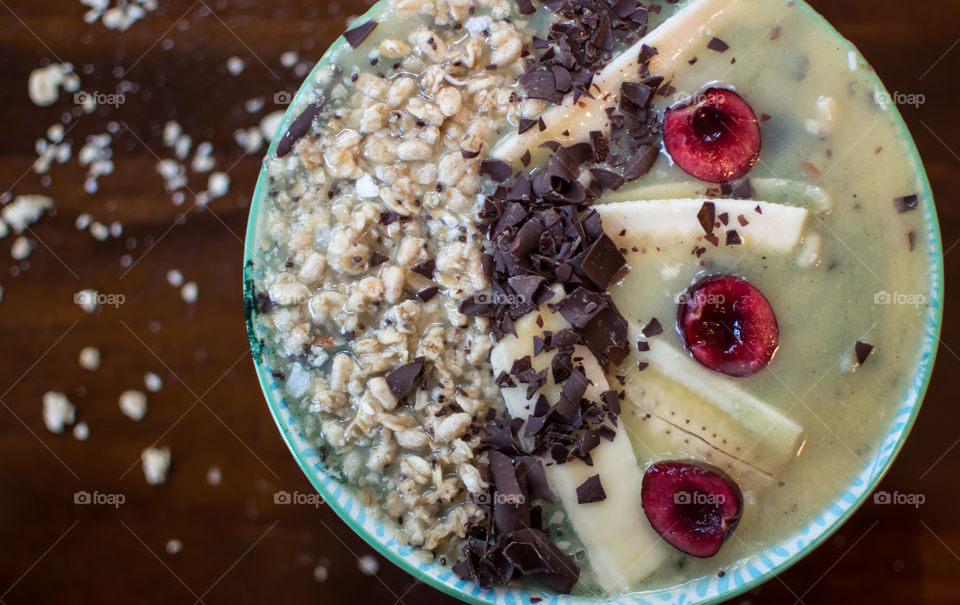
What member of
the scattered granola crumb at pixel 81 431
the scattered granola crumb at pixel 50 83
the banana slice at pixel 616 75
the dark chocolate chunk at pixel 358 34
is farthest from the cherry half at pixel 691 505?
the scattered granola crumb at pixel 50 83

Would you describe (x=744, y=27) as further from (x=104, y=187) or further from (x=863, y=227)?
(x=104, y=187)

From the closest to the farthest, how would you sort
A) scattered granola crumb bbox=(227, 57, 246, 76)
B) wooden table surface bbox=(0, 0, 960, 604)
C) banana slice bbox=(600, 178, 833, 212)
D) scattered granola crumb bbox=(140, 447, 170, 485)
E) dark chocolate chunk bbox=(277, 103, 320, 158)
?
banana slice bbox=(600, 178, 833, 212) < dark chocolate chunk bbox=(277, 103, 320, 158) < wooden table surface bbox=(0, 0, 960, 604) < scattered granola crumb bbox=(140, 447, 170, 485) < scattered granola crumb bbox=(227, 57, 246, 76)

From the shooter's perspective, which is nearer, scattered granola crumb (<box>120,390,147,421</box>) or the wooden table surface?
the wooden table surface

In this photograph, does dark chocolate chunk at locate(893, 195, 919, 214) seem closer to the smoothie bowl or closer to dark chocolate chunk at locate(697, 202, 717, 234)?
the smoothie bowl

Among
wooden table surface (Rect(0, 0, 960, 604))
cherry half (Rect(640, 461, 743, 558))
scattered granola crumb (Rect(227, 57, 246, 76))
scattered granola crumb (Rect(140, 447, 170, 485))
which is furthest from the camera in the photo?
scattered granola crumb (Rect(227, 57, 246, 76))

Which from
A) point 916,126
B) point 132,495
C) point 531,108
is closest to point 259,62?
point 531,108

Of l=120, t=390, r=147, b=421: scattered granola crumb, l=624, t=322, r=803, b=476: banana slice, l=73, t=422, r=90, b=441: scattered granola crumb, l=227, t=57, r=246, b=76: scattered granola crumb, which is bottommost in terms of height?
l=73, t=422, r=90, b=441: scattered granola crumb

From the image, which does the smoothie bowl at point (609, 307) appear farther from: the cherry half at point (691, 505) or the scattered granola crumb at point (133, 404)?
the scattered granola crumb at point (133, 404)

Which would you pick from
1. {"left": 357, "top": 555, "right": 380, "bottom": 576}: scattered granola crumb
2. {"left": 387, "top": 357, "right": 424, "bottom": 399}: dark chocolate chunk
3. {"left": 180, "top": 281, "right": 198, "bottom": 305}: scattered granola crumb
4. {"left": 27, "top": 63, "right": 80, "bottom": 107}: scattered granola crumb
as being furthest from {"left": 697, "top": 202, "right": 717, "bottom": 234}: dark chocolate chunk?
{"left": 27, "top": 63, "right": 80, "bottom": 107}: scattered granola crumb
